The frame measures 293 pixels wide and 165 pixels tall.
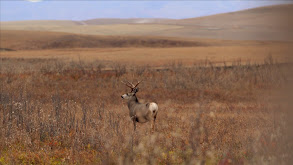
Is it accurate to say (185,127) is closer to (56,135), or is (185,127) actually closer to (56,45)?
(56,135)

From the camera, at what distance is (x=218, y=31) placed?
376ft

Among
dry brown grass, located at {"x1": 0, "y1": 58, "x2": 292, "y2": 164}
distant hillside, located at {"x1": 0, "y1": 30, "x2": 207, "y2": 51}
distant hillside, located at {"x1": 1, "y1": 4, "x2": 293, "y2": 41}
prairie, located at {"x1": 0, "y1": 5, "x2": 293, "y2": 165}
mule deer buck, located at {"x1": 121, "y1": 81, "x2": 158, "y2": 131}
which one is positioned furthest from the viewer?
distant hillside, located at {"x1": 0, "y1": 30, "x2": 207, "y2": 51}

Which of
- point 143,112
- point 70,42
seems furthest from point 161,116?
point 70,42

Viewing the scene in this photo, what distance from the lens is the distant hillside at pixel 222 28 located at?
306cm

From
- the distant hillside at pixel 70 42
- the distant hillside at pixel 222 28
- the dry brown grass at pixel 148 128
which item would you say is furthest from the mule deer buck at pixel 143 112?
the distant hillside at pixel 70 42

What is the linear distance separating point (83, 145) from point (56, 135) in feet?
3.64

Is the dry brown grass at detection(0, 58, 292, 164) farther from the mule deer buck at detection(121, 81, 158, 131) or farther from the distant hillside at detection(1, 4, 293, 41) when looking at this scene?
the distant hillside at detection(1, 4, 293, 41)

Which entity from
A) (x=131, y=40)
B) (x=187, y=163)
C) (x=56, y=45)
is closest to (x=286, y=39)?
(x=187, y=163)

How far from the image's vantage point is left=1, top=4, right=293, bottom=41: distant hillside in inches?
120

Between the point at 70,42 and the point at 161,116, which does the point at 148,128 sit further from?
the point at 70,42

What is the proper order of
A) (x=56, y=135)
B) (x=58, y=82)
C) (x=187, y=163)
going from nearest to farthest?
1. (x=187, y=163)
2. (x=56, y=135)
3. (x=58, y=82)

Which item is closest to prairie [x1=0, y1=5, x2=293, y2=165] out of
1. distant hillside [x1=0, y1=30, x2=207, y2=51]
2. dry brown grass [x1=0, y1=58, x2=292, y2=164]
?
dry brown grass [x1=0, y1=58, x2=292, y2=164]

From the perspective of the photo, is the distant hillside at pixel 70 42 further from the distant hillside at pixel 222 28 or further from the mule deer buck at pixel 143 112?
the mule deer buck at pixel 143 112

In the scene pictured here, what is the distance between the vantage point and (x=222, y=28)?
124 meters
